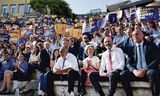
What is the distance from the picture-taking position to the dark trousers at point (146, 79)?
7508 mm

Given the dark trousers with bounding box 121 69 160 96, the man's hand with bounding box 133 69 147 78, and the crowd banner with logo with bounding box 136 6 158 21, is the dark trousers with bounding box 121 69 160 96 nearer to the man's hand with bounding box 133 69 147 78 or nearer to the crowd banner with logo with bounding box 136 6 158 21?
the man's hand with bounding box 133 69 147 78

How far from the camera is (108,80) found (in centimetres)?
890

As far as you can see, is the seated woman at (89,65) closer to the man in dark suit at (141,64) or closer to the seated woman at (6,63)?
the man in dark suit at (141,64)

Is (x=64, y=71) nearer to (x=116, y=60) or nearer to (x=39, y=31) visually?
(x=116, y=60)

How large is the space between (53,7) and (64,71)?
57631 millimetres

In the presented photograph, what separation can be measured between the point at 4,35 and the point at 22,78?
29.8ft

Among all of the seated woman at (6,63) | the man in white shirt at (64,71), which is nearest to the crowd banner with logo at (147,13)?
the man in white shirt at (64,71)

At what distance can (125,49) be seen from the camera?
9.30 m

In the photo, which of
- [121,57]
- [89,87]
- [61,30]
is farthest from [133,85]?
[61,30]

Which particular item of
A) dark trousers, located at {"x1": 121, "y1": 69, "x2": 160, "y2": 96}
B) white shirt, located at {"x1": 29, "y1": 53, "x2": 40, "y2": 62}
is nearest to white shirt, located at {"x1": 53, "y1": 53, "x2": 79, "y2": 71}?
dark trousers, located at {"x1": 121, "y1": 69, "x2": 160, "y2": 96}

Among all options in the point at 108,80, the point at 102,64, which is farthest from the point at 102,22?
the point at 108,80

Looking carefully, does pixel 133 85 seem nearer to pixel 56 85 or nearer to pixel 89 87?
pixel 89 87

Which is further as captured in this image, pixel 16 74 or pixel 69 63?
pixel 16 74

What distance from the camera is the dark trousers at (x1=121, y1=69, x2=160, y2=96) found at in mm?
7508
